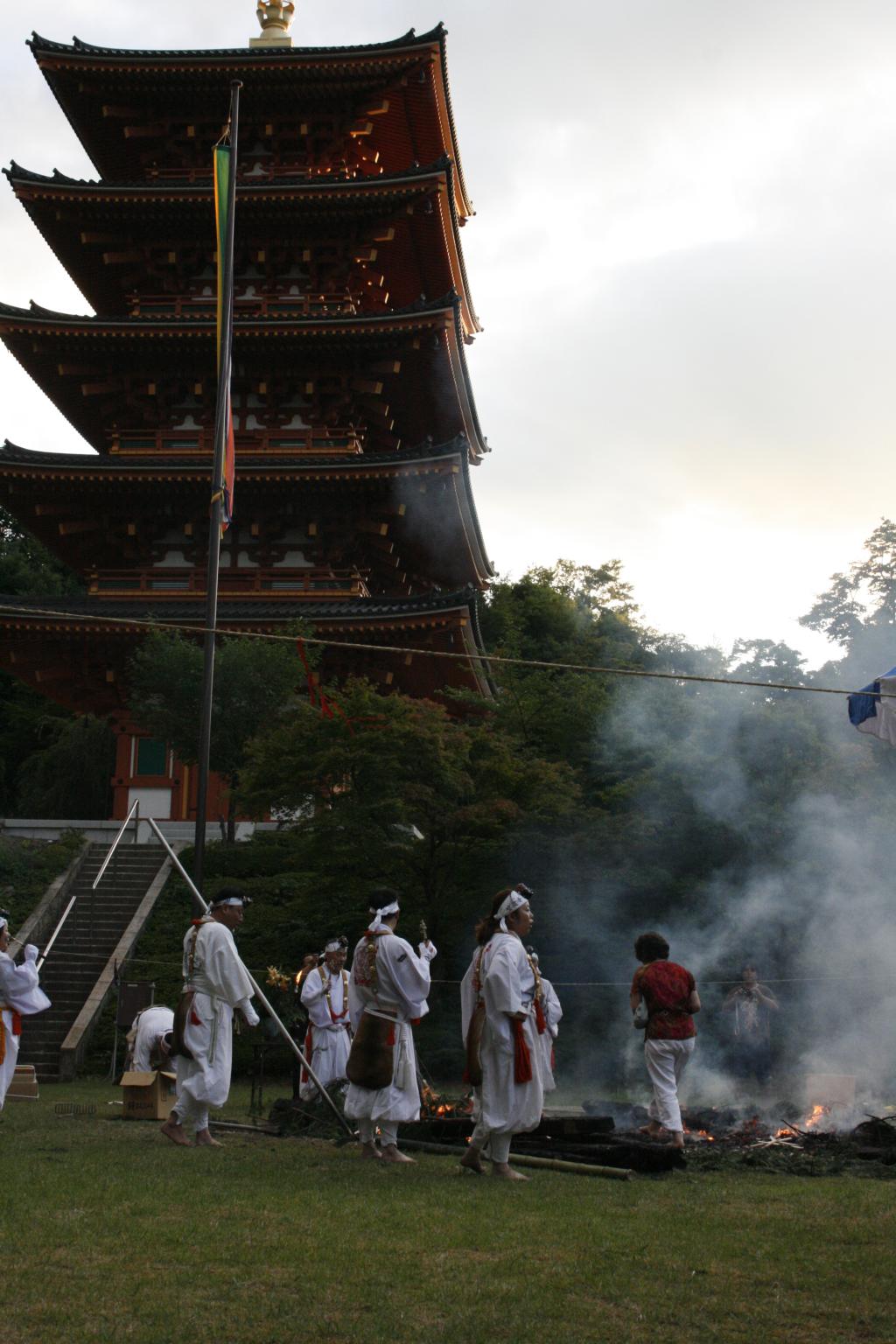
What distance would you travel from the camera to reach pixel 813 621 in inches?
1554

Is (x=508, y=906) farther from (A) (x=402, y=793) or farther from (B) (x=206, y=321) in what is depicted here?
(B) (x=206, y=321)

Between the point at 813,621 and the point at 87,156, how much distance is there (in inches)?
913

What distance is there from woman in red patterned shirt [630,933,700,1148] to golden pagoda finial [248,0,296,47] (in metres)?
23.4

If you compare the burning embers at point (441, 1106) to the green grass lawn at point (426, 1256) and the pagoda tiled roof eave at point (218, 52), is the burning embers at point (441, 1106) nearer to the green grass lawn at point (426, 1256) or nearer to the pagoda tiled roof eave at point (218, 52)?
the green grass lawn at point (426, 1256)

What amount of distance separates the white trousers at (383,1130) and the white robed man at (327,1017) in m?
3.91

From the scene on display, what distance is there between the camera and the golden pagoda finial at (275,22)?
27188mm

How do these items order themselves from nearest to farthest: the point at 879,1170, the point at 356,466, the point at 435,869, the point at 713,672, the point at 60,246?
the point at 879,1170
the point at 435,869
the point at 356,466
the point at 60,246
the point at 713,672

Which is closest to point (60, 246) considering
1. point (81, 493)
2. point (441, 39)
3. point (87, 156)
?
point (87, 156)

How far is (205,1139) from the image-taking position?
29.0 ft

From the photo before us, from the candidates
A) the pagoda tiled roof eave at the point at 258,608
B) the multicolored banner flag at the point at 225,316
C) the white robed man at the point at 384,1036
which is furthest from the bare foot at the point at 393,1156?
the pagoda tiled roof eave at the point at 258,608

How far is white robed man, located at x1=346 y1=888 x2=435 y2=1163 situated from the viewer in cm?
838

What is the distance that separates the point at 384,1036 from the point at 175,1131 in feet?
5.47

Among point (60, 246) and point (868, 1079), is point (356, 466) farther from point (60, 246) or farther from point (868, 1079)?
point (868, 1079)

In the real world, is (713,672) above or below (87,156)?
below
